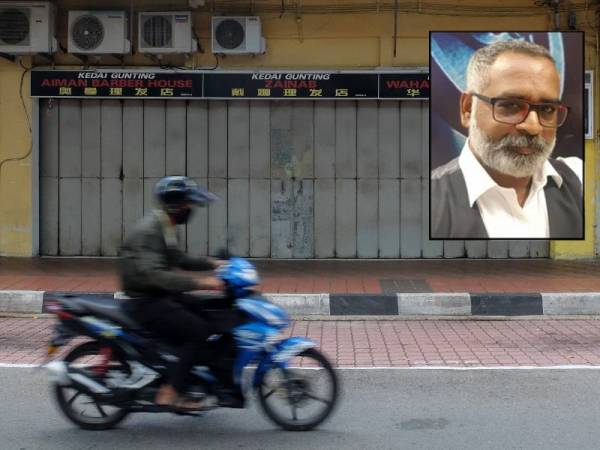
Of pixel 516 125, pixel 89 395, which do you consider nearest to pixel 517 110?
pixel 516 125

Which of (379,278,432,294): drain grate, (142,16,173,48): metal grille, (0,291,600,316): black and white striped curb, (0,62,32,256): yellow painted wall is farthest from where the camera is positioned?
(0,62,32,256): yellow painted wall

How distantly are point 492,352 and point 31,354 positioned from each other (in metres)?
4.28

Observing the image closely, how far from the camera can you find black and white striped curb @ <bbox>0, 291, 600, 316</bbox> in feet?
29.8

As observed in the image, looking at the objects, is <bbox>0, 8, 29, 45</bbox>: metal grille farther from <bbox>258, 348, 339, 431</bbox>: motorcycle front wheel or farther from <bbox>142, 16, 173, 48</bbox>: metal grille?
<bbox>258, 348, 339, 431</bbox>: motorcycle front wheel

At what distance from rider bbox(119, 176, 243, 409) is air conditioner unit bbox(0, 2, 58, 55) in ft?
26.9

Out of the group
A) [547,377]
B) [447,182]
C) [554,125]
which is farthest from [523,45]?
[547,377]

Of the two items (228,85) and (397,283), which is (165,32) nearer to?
(228,85)

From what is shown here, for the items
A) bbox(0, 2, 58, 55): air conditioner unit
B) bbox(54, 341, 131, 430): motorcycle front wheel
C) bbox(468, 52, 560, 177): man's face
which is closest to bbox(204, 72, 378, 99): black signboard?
bbox(468, 52, 560, 177): man's face

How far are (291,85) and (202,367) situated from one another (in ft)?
26.8

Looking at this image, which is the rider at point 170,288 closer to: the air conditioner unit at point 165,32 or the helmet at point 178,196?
the helmet at point 178,196

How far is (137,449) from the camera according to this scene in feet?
14.9

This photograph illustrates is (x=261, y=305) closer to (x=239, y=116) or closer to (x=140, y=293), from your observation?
(x=140, y=293)

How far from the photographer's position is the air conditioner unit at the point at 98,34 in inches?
468

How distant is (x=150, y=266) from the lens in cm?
460
